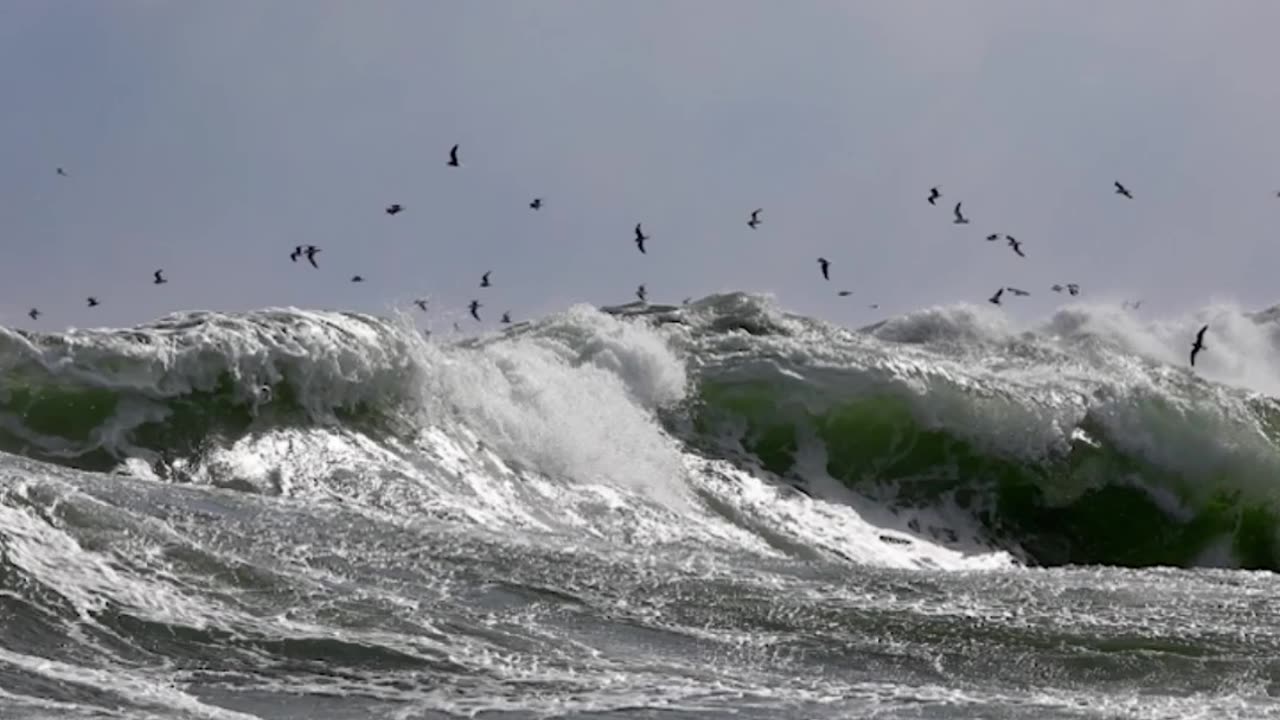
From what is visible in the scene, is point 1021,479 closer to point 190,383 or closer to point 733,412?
point 733,412

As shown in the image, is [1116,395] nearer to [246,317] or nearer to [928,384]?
[928,384]

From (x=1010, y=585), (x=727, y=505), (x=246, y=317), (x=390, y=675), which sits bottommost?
(x=390, y=675)

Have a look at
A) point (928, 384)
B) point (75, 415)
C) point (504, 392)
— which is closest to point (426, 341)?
point (504, 392)

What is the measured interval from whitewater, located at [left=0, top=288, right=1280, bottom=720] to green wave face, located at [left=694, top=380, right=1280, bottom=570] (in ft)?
0.16

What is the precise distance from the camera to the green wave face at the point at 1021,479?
24.3m

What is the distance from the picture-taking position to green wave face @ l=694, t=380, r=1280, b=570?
24.3 meters

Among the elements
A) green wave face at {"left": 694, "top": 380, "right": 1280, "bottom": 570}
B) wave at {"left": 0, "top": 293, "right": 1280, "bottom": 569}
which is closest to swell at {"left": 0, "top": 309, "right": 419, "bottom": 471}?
wave at {"left": 0, "top": 293, "right": 1280, "bottom": 569}

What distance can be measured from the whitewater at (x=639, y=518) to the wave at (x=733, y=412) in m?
0.05

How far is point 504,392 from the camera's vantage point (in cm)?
2273

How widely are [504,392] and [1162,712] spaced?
12.7 metres

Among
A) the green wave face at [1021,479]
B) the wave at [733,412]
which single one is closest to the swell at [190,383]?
the wave at [733,412]

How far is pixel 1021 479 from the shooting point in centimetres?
2520

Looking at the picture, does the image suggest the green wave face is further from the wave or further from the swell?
the swell

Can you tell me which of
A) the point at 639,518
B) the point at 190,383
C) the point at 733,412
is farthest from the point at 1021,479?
the point at 190,383
